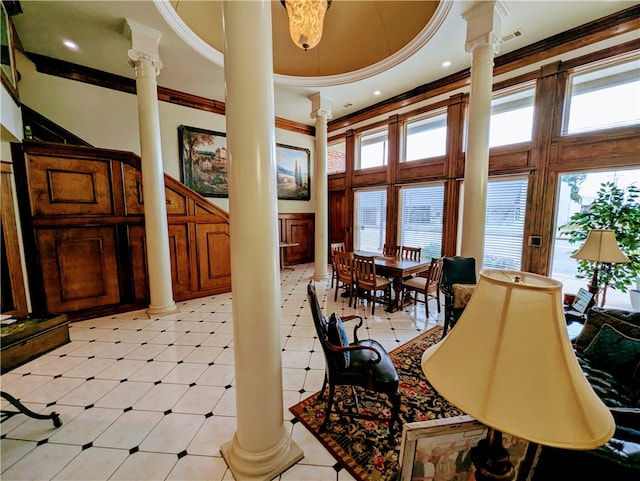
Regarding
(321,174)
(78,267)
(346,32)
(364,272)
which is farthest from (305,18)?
(78,267)

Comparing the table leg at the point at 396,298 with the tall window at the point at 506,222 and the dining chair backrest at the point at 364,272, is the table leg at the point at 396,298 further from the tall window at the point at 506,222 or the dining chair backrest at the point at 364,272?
the tall window at the point at 506,222

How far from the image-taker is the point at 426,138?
18.4 ft

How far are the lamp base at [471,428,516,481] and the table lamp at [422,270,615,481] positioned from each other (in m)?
0.25

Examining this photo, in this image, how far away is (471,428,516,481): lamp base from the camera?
76cm

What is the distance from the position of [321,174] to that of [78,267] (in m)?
4.54

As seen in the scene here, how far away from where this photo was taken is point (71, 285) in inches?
143

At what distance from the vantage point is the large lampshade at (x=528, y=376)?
0.58 m

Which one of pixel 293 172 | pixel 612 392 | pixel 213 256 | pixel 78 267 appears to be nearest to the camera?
pixel 612 392

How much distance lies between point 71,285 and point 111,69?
3.73 meters

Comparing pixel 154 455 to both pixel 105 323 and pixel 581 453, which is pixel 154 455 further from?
pixel 105 323

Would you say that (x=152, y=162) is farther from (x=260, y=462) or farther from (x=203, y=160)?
(x=260, y=462)

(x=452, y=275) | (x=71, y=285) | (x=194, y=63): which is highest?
(x=194, y=63)

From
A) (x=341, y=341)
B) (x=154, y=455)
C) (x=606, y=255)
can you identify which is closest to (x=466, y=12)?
(x=606, y=255)

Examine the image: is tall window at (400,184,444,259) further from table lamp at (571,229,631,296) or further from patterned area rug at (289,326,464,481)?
patterned area rug at (289,326,464,481)
